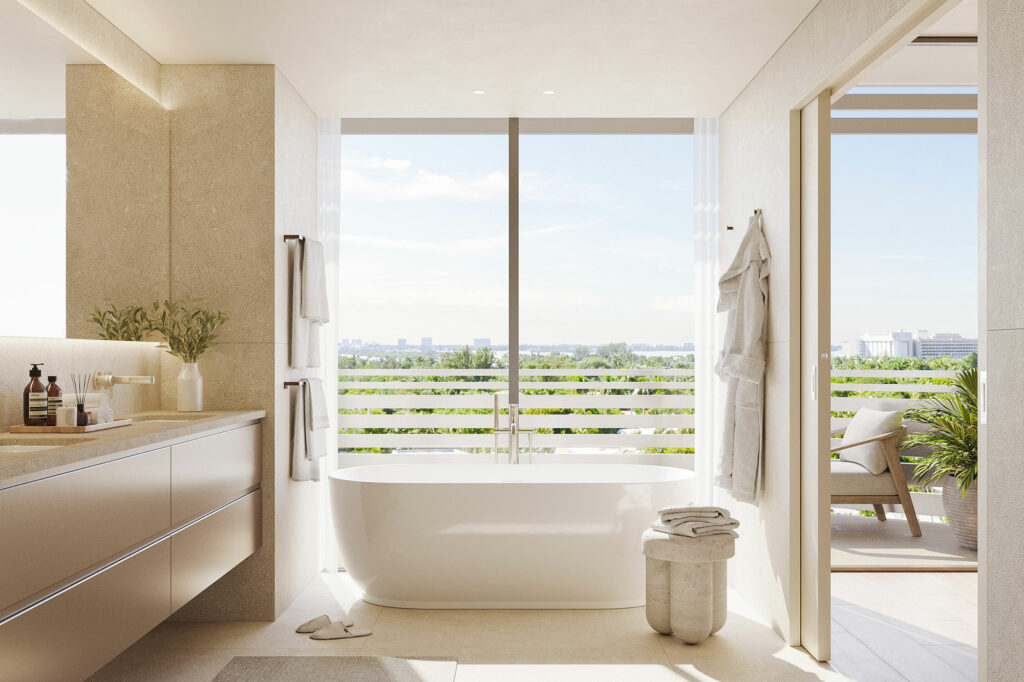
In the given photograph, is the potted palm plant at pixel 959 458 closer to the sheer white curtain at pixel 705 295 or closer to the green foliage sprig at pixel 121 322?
the sheer white curtain at pixel 705 295

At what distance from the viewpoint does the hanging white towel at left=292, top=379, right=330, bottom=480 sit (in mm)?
3881

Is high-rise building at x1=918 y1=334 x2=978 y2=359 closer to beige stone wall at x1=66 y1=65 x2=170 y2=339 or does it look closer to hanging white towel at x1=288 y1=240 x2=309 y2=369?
hanging white towel at x1=288 y1=240 x2=309 y2=369

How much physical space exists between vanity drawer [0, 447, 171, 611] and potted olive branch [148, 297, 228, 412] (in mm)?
880

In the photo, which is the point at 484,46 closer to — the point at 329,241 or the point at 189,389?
the point at 329,241

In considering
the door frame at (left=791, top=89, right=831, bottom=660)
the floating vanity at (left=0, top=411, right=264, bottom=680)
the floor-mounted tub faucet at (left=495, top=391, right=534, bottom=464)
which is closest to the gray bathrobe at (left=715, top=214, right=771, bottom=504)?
the door frame at (left=791, top=89, right=831, bottom=660)

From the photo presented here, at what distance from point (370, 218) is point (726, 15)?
2501 millimetres

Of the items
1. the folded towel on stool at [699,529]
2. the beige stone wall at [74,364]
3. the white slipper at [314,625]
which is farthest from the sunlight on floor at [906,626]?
the beige stone wall at [74,364]

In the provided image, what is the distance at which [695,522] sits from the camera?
336 cm

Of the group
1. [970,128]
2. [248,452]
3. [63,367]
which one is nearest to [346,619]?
[248,452]

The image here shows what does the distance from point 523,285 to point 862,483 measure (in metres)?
2.49

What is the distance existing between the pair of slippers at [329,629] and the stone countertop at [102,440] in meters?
0.94

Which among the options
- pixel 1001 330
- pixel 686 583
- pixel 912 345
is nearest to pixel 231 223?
pixel 686 583

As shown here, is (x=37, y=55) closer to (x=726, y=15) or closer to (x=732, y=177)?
(x=726, y=15)

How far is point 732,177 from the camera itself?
168 inches
